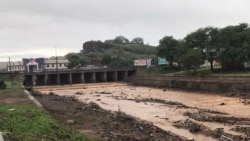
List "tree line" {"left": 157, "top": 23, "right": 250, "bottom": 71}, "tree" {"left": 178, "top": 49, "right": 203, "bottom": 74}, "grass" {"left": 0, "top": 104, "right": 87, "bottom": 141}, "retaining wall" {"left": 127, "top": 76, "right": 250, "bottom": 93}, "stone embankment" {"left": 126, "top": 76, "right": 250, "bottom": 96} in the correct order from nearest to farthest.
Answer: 1. "grass" {"left": 0, "top": 104, "right": 87, "bottom": 141}
2. "stone embankment" {"left": 126, "top": 76, "right": 250, "bottom": 96}
3. "retaining wall" {"left": 127, "top": 76, "right": 250, "bottom": 93}
4. "tree line" {"left": 157, "top": 23, "right": 250, "bottom": 71}
5. "tree" {"left": 178, "top": 49, "right": 203, "bottom": 74}

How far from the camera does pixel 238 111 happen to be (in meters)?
44.2

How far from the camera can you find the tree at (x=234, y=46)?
272ft

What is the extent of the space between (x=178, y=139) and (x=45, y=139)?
29.4 ft

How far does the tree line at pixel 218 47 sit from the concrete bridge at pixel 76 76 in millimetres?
31336

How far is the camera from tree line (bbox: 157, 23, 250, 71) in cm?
8425

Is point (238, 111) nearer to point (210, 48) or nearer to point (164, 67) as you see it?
point (210, 48)

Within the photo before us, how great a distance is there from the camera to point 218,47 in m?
91.9

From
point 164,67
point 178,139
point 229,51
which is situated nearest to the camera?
point 178,139

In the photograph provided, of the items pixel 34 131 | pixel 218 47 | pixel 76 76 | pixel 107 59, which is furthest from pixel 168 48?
pixel 34 131

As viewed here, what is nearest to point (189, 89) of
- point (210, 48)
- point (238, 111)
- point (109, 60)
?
point (210, 48)

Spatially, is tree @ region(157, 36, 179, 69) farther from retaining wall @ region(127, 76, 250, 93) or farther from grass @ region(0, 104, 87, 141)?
grass @ region(0, 104, 87, 141)

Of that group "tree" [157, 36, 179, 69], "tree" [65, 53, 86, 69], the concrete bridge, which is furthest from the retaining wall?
"tree" [65, 53, 86, 69]

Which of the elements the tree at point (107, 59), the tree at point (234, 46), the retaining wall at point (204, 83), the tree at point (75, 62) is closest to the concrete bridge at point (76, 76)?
the retaining wall at point (204, 83)

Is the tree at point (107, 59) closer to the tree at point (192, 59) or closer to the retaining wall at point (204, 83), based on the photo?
the retaining wall at point (204, 83)
